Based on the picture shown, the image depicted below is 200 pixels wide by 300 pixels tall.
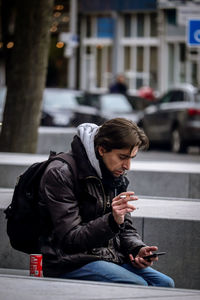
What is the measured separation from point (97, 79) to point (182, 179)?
115ft

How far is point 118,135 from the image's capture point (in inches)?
187

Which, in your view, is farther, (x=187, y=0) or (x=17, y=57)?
(x=187, y=0)

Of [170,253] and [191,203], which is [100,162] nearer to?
[170,253]

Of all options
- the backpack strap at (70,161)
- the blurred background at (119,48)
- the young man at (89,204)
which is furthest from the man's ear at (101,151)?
the blurred background at (119,48)

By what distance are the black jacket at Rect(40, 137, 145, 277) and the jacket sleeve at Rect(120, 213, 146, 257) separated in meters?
0.12

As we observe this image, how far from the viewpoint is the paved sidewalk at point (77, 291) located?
14.7ft

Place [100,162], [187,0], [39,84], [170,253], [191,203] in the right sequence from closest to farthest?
[100,162]
[170,253]
[191,203]
[39,84]
[187,0]

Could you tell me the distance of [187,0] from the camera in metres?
17.6

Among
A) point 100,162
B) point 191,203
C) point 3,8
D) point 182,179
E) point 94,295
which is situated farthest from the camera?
point 3,8

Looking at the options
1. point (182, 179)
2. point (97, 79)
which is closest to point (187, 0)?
point (182, 179)

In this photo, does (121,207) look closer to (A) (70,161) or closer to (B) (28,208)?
(A) (70,161)

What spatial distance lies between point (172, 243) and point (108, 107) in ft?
56.6

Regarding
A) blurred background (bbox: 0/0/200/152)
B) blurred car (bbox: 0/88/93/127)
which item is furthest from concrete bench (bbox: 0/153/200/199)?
blurred background (bbox: 0/0/200/152)

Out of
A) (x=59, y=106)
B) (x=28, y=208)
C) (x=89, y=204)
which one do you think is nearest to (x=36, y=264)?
(x=28, y=208)
